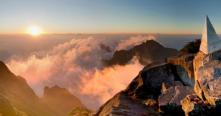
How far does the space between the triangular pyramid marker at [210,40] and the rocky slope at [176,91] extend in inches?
52.6

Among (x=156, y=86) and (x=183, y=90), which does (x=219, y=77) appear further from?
(x=156, y=86)

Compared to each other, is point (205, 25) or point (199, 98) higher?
point (205, 25)

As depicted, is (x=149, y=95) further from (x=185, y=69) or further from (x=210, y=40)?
(x=210, y=40)

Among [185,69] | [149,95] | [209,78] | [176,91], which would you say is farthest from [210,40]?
[149,95]

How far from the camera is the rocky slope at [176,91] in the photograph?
174ft

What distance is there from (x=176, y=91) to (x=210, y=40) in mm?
11896

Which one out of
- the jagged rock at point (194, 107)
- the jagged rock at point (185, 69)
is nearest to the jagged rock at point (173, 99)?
the jagged rock at point (194, 107)

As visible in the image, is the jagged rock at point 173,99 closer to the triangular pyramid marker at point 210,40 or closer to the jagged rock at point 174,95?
the jagged rock at point 174,95

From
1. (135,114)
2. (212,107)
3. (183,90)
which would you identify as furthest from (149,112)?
(212,107)

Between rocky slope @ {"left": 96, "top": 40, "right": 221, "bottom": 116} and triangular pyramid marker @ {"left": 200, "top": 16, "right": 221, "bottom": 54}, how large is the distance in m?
1.33

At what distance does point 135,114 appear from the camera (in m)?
57.2

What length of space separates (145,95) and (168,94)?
945 cm

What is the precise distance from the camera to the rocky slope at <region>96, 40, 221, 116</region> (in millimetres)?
52925

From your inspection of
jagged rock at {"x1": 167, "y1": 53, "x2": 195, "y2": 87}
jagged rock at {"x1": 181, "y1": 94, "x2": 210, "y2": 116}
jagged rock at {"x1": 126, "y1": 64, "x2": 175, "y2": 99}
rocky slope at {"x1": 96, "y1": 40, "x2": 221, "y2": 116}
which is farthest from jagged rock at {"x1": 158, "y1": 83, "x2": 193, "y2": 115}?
jagged rock at {"x1": 167, "y1": 53, "x2": 195, "y2": 87}
